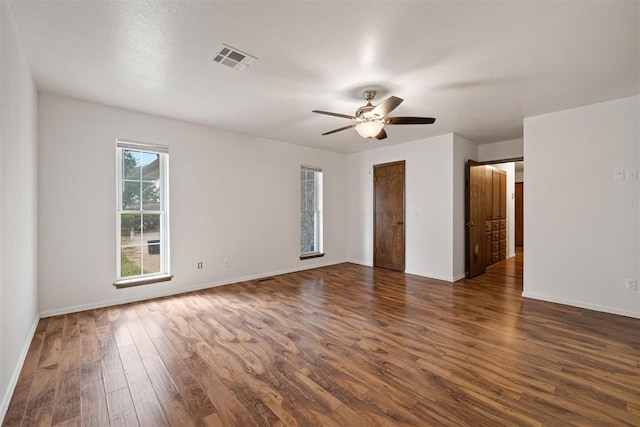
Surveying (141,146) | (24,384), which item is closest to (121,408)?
(24,384)

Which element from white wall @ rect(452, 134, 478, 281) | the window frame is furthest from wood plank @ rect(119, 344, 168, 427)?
white wall @ rect(452, 134, 478, 281)

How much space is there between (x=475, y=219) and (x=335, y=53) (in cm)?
434

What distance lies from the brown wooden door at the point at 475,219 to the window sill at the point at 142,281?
5064 mm

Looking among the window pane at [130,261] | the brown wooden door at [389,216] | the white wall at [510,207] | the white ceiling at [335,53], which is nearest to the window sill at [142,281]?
the window pane at [130,261]

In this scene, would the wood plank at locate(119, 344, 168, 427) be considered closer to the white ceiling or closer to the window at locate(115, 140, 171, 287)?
the window at locate(115, 140, 171, 287)

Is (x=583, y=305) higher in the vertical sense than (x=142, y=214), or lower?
lower

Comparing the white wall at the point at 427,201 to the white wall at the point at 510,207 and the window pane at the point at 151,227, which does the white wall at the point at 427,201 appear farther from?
the window pane at the point at 151,227

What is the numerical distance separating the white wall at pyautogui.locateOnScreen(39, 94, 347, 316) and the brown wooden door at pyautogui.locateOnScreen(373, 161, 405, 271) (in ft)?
3.23

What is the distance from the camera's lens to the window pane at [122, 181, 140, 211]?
3.79 m

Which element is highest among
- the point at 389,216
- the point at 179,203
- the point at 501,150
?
the point at 501,150

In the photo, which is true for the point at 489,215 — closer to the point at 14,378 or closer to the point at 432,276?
the point at 432,276

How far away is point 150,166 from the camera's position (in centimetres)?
403

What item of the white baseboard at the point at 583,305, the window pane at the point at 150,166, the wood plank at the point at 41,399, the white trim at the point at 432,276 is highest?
the window pane at the point at 150,166

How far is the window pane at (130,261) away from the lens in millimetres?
3777
